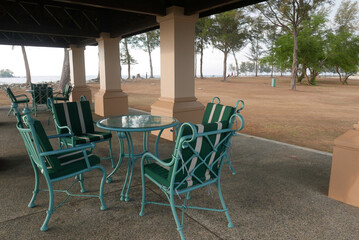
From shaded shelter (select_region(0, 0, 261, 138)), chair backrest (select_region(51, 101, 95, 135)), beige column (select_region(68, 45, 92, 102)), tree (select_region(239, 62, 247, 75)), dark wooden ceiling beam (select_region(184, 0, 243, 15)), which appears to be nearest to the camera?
chair backrest (select_region(51, 101, 95, 135))

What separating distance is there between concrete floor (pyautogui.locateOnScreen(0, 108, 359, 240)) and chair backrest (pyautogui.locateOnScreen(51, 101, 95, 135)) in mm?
688

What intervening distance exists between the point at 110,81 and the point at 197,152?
6429mm

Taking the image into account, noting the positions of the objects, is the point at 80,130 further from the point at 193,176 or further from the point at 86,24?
the point at 86,24

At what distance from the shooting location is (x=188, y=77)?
5418 millimetres

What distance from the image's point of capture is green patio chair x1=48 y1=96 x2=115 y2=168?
3.37m

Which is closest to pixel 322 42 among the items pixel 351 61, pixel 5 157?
pixel 351 61

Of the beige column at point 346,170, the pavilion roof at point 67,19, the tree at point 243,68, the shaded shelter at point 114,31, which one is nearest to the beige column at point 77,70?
the shaded shelter at point 114,31

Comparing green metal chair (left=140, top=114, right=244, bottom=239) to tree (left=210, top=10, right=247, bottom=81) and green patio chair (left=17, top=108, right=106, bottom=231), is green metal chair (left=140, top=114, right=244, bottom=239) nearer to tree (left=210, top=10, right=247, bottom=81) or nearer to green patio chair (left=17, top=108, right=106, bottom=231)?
green patio chair (left=17, top=108, right=106, bottom=231)

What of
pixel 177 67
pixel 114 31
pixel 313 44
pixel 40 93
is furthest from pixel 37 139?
pixel 313 44

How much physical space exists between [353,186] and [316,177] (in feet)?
2.24

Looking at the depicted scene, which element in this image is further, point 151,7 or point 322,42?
point 322,42

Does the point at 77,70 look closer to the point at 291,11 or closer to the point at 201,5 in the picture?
the point at 201,5

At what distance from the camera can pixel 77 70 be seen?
33.6ft

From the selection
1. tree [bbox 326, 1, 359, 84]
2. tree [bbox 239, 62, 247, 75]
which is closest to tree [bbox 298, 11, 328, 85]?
tree [bbox 326, 1, 359, 84]
